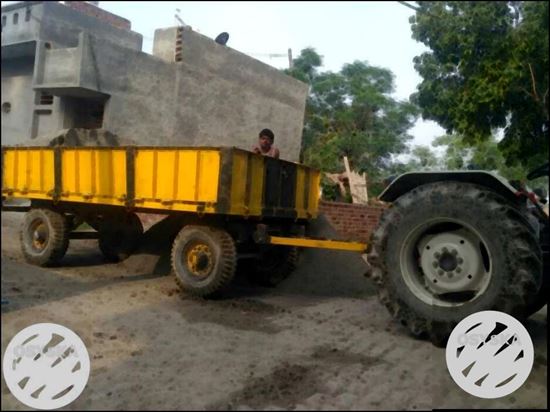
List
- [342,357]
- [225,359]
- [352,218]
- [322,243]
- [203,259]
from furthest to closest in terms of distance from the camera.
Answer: [203,259]
[322,243]
[352,218]
[342,357]
[225,359]

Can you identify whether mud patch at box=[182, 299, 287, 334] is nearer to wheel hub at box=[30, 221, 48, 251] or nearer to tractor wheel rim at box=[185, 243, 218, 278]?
tractor wheel rim at box=[185, 243, 218, 278]

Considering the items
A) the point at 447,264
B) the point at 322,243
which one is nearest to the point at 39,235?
the point at 322,243

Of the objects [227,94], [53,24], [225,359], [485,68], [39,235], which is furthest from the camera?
[39,235]

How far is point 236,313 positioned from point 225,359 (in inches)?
75.0

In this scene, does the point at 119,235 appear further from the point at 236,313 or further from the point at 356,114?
the point at 356,114

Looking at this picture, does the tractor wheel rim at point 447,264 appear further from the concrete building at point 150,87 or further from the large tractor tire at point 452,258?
the concrete building at point 150,87

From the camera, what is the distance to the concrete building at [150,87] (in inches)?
61.9

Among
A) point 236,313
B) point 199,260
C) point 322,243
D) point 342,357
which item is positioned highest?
point 322,243

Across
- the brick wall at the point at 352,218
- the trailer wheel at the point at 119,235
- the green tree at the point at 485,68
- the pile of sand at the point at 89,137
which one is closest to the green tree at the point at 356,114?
the green tree at the point at 485,68

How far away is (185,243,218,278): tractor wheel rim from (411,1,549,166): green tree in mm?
2455

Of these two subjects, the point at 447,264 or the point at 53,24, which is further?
the point at 447,264

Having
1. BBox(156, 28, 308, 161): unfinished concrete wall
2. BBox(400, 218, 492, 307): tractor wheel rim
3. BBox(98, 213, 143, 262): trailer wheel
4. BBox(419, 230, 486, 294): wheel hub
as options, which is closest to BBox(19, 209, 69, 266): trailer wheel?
BBox(98, 213, 143, 262): trailer wheel

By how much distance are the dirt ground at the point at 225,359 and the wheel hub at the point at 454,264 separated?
36 centimetres

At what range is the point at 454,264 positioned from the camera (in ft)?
8.57
